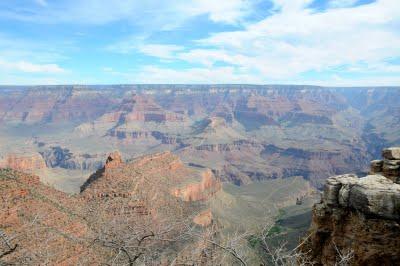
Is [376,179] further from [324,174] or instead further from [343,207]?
[324,174]

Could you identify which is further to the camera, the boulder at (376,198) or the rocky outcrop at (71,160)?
the rocky outcrop at (71,160)

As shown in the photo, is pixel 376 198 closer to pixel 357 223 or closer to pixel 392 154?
pixel 357 223

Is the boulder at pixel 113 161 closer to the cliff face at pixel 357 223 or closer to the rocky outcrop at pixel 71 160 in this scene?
the cliff face at pixel 357 223

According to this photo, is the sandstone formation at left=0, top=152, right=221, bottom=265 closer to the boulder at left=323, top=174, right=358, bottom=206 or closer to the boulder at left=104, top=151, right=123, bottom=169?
the boulder at left=104, top=151, right=123, bottom=169

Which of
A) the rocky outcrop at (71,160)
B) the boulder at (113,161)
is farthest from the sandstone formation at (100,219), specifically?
the rocky outcrop at (71,160)

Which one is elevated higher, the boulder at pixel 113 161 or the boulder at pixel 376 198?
the boulder at pixel 376 198

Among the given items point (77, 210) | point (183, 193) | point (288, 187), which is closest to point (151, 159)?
point (183, 193)

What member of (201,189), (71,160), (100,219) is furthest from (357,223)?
(71,160)

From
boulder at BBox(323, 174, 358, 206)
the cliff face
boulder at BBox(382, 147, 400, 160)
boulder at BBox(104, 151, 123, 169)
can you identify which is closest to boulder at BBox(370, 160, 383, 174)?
boulder at BBox(382, 147, 400, 160)
